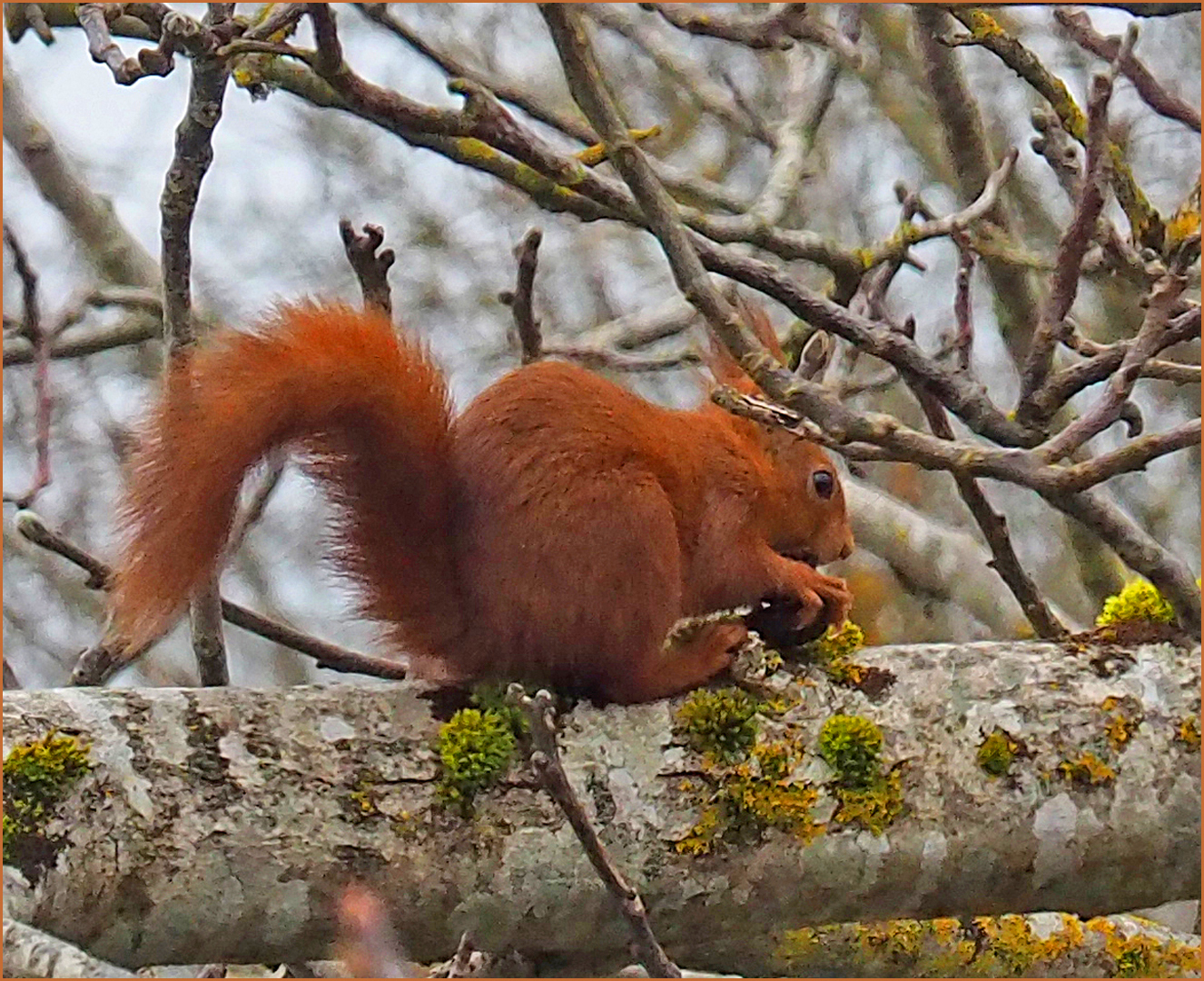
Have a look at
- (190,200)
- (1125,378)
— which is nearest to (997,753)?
(1125,378)

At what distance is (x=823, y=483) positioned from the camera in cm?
245

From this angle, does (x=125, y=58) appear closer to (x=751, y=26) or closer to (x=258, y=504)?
(x=258, y=504)

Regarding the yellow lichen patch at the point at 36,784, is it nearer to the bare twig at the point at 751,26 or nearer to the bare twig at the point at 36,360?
the bare twig at the point at 36,360

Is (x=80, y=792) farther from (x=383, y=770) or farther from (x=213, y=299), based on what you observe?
(x=213, y=299)

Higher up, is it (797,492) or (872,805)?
(797,492)

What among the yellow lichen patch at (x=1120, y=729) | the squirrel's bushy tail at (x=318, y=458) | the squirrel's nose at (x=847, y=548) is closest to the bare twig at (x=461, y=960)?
the squirrel's bushy tail at (x=318, y=458)

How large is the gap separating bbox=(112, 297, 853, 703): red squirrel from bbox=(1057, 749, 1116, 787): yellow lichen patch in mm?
414

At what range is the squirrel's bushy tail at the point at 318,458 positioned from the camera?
1700 mm

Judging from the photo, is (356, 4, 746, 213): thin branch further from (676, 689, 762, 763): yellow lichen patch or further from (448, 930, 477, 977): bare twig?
(448, 930, 477, 977): bare twig

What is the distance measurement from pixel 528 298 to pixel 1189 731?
99cm

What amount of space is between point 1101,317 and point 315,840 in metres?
3.92

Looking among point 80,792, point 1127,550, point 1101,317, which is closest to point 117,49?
point 80,792

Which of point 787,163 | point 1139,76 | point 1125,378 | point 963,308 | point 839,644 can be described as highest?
point 787,163

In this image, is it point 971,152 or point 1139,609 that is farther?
point 971,152
